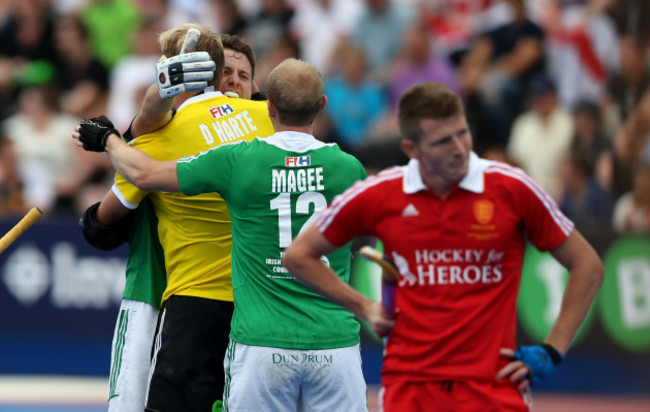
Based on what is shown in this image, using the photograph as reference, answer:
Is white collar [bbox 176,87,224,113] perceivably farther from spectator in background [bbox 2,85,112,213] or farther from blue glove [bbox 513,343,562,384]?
spectator in background [bbox 2,85,112,213]

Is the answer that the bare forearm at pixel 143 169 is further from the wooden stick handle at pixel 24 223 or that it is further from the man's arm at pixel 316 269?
the man's arm at pixel 316 269

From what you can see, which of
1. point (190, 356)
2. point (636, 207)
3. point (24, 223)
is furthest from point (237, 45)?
point (636, 207)

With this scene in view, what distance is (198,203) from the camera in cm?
648

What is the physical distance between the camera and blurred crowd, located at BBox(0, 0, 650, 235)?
13.6m

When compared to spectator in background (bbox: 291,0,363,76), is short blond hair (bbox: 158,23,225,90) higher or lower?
lower

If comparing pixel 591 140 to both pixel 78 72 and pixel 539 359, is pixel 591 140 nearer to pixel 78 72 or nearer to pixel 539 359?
pixel 78 72

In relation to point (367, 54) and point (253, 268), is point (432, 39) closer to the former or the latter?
point (367, 54)

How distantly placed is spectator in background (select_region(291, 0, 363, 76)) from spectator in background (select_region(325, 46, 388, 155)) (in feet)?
1.90

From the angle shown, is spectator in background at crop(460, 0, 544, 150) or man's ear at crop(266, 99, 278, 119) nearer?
man's ear at crop(266, 99, 278, 119)

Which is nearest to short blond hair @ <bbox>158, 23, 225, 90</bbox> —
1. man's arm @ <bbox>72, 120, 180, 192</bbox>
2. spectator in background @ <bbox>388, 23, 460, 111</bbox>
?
man's arm @ <bbox>72, 120, 180, 192</bbox>

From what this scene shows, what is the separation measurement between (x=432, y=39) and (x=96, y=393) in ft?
19.9

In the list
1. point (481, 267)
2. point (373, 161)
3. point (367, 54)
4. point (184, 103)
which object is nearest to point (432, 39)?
point (367, 54)

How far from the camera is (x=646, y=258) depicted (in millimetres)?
12188

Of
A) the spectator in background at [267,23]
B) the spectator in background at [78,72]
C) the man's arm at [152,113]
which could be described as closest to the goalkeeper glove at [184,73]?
the man's arm at [152,113]
